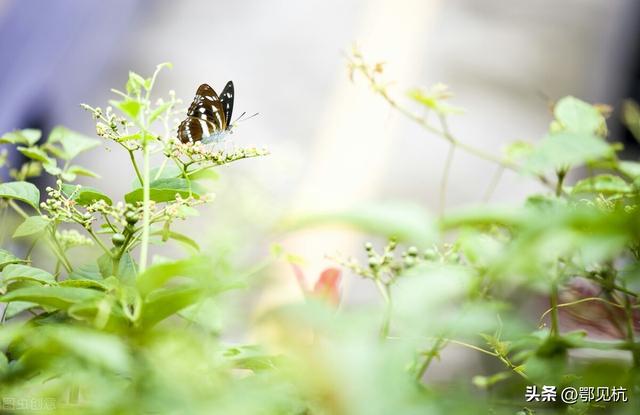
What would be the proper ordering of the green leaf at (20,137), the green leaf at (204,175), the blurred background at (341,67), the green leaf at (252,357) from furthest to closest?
the blurred background at (341,67) → the green leaf at (20,137) → the green leaf at (204,175) → the green leaf at (252,357)

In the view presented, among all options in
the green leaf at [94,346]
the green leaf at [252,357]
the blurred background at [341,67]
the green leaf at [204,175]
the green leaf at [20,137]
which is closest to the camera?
the green leaf at [94,346]

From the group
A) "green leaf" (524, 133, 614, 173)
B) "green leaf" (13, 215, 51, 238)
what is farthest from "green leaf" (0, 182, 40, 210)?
"green leaf" (524, 133, 614, 173)

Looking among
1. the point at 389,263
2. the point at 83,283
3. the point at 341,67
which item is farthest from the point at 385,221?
the point at 341,67

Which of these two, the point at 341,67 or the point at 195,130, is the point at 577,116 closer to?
the point at 195,130

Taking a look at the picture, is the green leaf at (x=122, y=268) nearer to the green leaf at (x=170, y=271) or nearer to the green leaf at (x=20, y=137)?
the green leaf at (x=170, y=271)

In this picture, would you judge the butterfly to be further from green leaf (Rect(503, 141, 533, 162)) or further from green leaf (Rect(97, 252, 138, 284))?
green leaf (Rect(503, 141, 533, 162))

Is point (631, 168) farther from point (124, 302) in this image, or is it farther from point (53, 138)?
point (53, 138)

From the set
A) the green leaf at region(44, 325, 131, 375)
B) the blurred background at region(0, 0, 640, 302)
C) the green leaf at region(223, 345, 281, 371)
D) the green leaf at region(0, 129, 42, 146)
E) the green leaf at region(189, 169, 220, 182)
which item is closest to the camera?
the green leaf at region(44, 325, 131, 375)

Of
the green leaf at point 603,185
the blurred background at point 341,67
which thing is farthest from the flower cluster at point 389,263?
the blurred background at point 341,67
